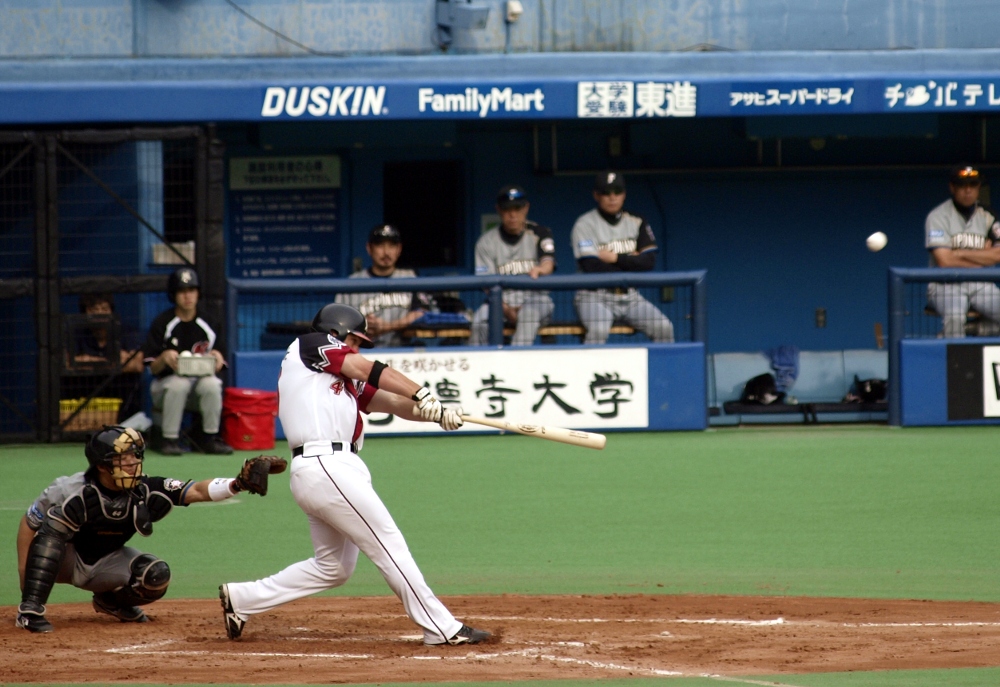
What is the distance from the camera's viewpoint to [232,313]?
12070mm

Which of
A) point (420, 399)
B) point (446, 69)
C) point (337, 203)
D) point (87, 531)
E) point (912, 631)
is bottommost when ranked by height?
point (912, 631)

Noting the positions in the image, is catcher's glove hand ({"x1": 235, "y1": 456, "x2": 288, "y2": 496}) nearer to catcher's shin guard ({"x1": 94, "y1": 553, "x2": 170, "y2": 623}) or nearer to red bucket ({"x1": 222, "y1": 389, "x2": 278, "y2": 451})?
catcher's shin guard ({"x1": 94, "y1": 553, "x2": 170, "y2": 623})

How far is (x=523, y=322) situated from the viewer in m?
12.2

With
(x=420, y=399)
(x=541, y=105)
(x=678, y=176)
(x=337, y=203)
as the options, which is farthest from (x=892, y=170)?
(x=420, y=399)

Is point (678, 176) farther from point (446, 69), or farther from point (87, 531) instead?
point (87, 531)

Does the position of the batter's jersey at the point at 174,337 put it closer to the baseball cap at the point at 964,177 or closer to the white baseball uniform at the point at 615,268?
the white baseball uniform at the point at 615,268

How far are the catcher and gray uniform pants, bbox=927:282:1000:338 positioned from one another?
8.08 m

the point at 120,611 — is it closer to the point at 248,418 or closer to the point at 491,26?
the point at 248,418

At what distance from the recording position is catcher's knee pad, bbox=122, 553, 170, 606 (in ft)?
20.9

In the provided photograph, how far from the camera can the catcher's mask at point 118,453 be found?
6176 millimetres

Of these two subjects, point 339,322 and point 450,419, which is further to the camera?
point 339,322

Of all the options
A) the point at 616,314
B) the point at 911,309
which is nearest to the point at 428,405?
the point at 616,314

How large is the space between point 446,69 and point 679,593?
7529mm

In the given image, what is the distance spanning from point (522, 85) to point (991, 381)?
5.05 metres
